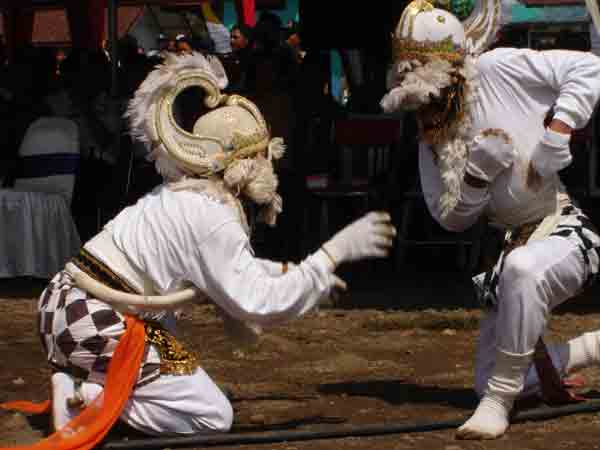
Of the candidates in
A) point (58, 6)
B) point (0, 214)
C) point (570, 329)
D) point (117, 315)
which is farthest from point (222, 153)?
point (58, 6)

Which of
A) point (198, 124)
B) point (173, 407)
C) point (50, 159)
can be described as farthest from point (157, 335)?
point (50, 159)

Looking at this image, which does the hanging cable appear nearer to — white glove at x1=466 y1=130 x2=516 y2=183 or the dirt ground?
the dirt ground

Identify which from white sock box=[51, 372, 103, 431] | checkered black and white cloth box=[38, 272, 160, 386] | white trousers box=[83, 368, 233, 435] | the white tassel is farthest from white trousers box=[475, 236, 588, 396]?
white sock box=[51, 372, 103, 431]

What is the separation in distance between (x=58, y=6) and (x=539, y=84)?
8223 millimetres

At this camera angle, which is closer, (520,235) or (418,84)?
(418,84)

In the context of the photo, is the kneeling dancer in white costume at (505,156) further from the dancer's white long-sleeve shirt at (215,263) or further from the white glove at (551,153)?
the dancer's white long-sleeve shirt at (215,263)

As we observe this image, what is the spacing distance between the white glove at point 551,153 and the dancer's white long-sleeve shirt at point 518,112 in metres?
0.11

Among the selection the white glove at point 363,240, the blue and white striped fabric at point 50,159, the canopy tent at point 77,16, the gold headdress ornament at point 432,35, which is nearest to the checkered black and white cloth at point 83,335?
the white glove at point 363,240

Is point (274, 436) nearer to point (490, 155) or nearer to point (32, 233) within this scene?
point (490, 155)

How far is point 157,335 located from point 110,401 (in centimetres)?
34

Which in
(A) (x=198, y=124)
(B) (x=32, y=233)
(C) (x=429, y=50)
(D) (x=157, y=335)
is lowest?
(B) (x=32, y=233)

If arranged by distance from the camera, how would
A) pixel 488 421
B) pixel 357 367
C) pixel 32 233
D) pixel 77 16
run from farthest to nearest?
pixel 77 16, pixel 32 233, pixel 357 367, pixel 488 421

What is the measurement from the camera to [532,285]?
4.57m

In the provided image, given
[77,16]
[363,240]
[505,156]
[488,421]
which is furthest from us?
[77,16]
